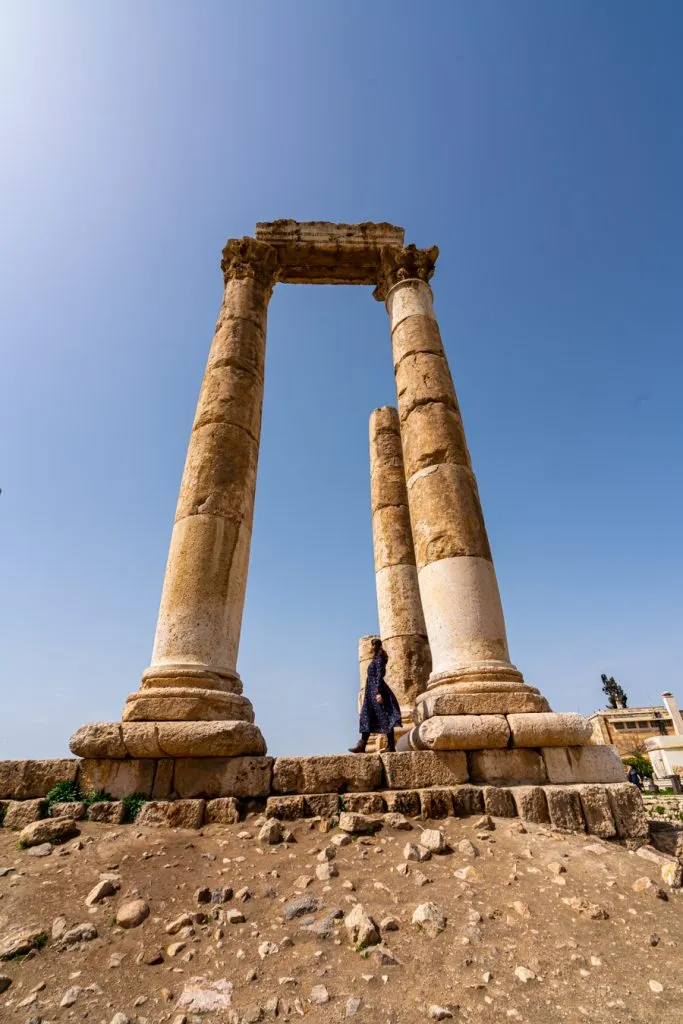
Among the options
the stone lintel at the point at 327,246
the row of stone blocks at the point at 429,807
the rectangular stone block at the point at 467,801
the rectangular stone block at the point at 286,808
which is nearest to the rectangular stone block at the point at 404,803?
the row of stone blocks at the point at 429,807

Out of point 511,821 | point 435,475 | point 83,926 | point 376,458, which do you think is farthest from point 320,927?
point 376,458

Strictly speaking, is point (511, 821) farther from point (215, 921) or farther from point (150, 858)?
point (150, 858)

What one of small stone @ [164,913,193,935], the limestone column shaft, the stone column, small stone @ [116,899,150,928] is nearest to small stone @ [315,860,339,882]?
small stone @ [164,913,193,935]

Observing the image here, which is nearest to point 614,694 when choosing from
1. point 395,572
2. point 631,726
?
point 631,726

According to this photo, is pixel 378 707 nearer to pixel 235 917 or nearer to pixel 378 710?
pixel 378 710

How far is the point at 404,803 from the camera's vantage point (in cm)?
477

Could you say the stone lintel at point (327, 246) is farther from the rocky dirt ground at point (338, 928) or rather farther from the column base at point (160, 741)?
the rocky dirt ground at point (338, 928)

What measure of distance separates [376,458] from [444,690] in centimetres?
823

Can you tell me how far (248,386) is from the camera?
330 inches

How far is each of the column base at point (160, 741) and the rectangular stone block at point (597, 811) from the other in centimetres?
338

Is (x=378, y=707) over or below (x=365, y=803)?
over

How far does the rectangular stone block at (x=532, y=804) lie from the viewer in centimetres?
469

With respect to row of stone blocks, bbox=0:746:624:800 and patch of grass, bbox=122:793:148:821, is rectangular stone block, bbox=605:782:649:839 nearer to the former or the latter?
row of stone blocks, bbox=0:746:624:800

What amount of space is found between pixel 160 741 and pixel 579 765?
4.43 m
